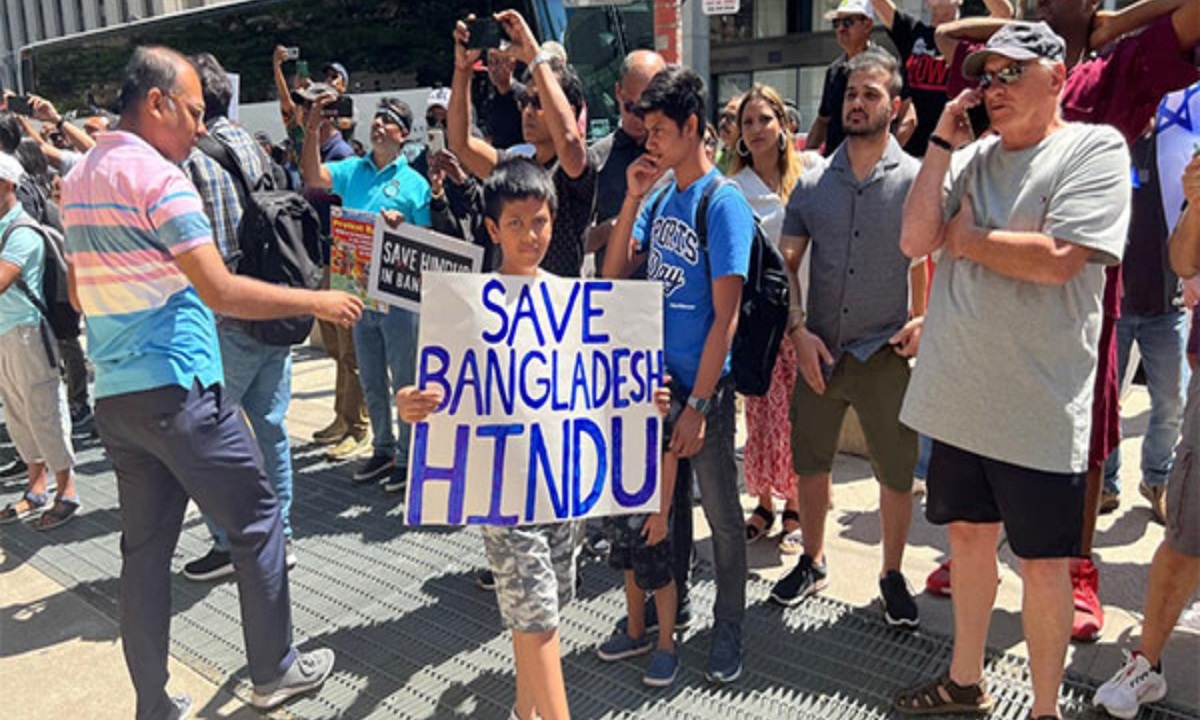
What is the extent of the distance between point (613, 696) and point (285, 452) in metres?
2.02

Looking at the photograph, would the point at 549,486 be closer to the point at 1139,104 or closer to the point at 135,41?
the point at 1139,104

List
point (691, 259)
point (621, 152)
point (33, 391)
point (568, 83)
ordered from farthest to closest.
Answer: point (33, 391) → point (621, 152) → point (568, 83) → point (691, 259)

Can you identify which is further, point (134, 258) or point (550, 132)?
point (550, 132)

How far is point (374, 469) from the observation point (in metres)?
5.04

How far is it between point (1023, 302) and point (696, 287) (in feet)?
3.11

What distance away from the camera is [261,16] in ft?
47.1

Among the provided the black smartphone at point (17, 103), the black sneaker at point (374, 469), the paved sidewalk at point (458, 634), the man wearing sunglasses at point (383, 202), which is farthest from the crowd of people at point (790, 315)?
the black smartphone at point (17, 103)

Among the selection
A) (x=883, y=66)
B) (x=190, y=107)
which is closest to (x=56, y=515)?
(x=190, y=107)

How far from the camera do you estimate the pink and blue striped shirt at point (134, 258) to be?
246 cm

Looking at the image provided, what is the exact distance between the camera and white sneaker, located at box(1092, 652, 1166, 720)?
258 centimetres

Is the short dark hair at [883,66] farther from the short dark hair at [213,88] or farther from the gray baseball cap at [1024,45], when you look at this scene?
the short dark hair at [213,88]

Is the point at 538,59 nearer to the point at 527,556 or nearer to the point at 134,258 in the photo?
the point at 134,258

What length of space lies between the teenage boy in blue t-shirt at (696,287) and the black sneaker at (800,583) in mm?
479

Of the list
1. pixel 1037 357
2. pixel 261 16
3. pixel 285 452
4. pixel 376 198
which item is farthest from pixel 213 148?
pixel 261 16
